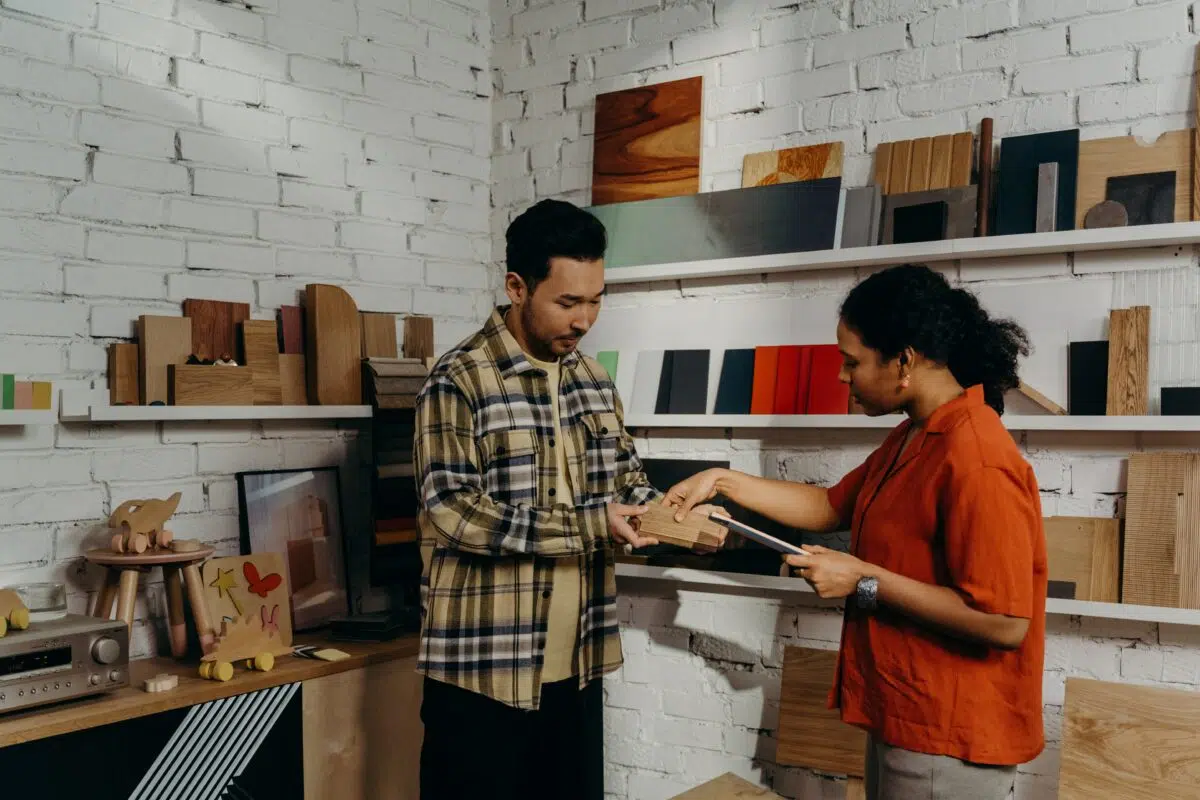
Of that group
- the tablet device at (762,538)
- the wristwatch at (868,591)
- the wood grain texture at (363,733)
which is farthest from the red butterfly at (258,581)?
the wristwatch at (868,591)

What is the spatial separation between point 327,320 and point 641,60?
1.19 meters

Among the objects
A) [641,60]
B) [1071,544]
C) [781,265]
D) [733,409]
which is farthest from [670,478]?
[641,60]

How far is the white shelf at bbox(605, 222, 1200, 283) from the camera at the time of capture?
6.97 ft

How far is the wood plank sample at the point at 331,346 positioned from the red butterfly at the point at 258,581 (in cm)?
49

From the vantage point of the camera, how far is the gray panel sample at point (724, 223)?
2574 millimetres

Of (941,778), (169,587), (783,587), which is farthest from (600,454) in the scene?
(169,587)

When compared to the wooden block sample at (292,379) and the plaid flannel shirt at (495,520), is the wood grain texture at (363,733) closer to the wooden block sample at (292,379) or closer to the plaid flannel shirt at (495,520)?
the plaid flannel shirt at (495,520)

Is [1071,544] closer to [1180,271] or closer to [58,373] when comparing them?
[1180,271]

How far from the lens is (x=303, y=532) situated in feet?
8.98

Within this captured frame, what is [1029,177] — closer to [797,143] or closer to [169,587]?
[797,143]

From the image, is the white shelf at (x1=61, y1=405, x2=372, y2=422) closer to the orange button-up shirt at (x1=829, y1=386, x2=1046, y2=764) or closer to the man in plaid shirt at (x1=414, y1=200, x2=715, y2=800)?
the man in plaid shirt at (x1=414, y1=200, x2=715, y2=800)

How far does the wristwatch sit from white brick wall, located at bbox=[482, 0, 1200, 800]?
0.81 metres

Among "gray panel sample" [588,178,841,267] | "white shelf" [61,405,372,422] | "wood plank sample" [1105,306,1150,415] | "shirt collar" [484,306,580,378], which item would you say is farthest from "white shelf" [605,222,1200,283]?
"white shelf" [61,405,372,422]

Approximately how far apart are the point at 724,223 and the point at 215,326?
1.36 meters
